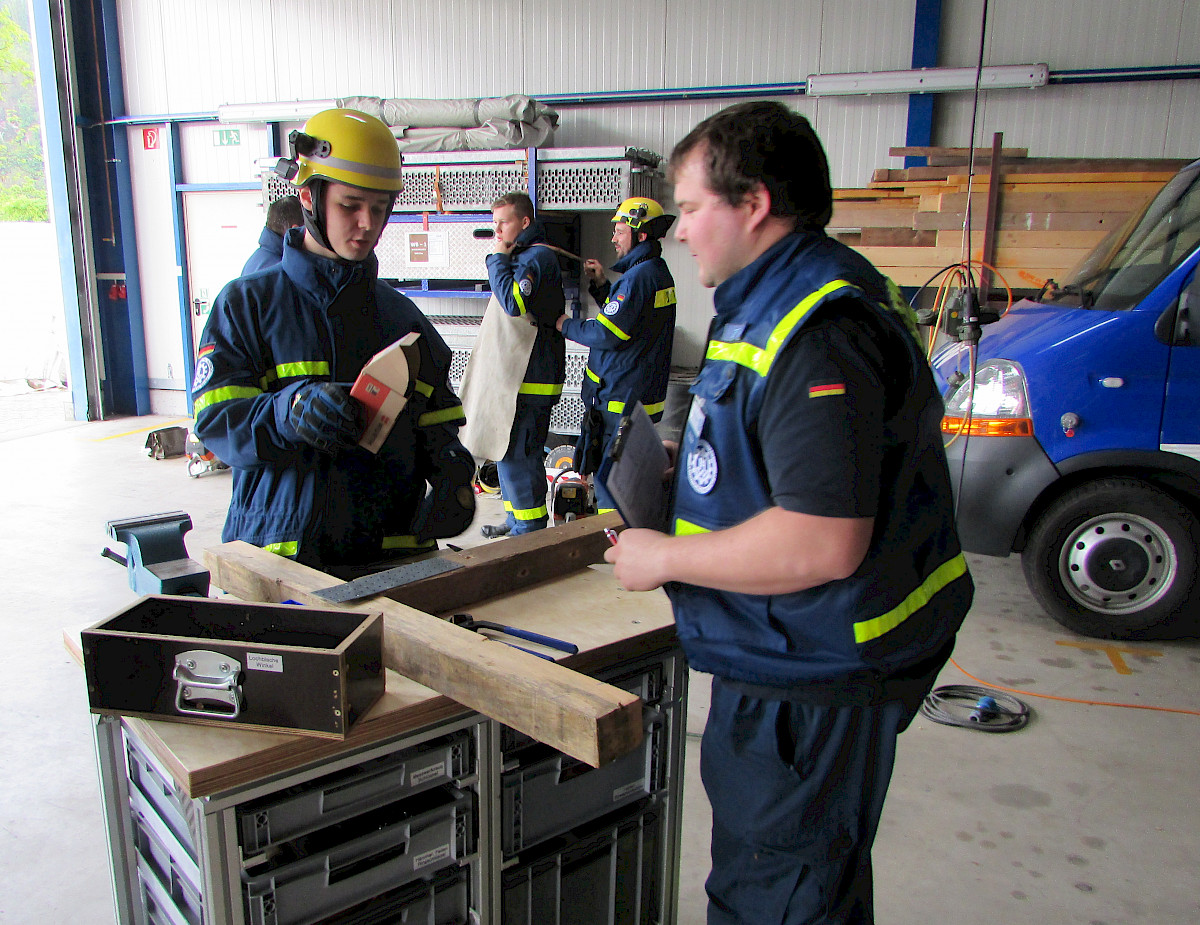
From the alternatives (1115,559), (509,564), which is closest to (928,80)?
(1115,559)

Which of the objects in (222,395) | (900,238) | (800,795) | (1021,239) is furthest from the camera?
(900,238)

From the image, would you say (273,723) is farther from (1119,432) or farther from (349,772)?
(1119,432)

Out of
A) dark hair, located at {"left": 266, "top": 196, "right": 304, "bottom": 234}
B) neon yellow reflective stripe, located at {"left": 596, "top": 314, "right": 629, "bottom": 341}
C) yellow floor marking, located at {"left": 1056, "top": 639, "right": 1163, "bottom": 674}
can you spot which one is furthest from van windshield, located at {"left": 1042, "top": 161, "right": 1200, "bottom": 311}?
dark hair, located at {"left": 266, "top": 196, "right": 304, "bottom": 234}

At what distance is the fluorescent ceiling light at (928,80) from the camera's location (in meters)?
6.34

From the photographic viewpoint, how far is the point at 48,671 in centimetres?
366

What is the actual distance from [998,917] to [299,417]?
2175 millimetres

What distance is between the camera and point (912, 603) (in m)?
1.38

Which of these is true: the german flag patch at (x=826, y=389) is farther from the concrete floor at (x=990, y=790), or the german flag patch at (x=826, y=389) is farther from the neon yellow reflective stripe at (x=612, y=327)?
the neon yellow reflective stripe at (x=612, y=327)

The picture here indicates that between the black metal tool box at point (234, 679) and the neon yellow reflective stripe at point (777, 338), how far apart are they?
2.34 feet

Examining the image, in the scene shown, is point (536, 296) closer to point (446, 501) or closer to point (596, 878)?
point (446, 501)

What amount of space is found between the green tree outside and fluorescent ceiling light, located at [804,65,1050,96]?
15.8 metres

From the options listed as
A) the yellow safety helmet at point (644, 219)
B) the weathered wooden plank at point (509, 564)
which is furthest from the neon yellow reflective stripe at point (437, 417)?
the yellow safety helmet at point (644, 219)

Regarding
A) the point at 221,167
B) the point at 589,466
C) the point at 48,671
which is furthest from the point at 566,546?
the point at 221,167

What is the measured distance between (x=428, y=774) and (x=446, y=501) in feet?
2.88
